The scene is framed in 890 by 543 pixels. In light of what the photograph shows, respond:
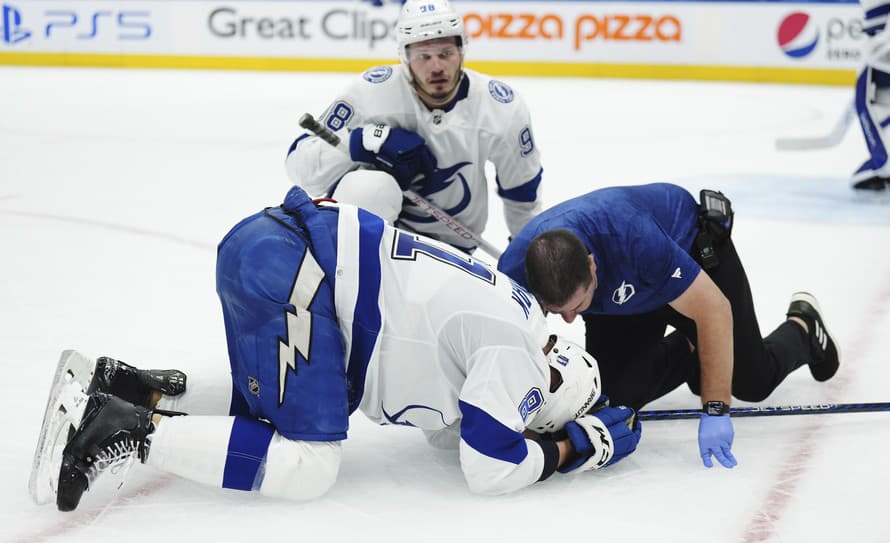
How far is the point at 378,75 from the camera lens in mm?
3697

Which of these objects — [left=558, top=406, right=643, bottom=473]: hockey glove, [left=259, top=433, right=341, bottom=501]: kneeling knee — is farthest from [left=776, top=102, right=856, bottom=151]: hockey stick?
[left=259, top=433, right=341, bottom=501]: kneeling knee

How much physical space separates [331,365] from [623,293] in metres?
0.79

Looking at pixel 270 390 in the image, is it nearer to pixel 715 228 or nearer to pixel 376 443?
pixel 376 443

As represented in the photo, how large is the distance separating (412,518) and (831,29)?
8.53 meters

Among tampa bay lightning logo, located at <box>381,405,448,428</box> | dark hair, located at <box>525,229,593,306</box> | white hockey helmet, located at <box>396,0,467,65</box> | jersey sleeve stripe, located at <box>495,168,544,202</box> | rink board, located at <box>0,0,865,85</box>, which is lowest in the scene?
tampa bay lightning logo, located at <box>381,405,448,428</box>

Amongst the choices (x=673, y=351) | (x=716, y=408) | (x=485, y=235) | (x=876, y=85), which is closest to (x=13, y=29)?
(x=485, y=235)

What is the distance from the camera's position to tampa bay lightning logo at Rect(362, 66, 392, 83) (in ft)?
12.1

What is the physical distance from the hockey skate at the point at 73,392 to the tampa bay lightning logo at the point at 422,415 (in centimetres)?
54

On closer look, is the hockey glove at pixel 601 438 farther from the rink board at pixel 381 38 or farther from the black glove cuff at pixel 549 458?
the rink board at pixel 381 38

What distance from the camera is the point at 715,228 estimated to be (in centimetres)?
→ 288

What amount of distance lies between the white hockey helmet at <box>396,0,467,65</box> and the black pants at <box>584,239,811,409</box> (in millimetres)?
1045

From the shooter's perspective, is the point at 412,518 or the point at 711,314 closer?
the point at 412,518

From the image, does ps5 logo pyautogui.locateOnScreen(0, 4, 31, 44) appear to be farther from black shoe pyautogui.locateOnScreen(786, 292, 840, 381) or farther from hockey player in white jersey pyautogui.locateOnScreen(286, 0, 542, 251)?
black shoe pyautogui.locateOnScreen(786, 292, 840, 381)

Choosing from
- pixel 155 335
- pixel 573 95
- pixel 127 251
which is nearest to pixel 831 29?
pixel 573 95
